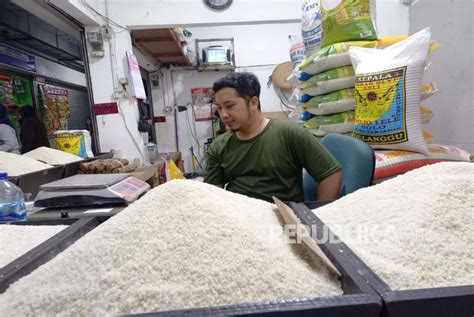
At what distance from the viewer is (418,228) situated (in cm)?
46

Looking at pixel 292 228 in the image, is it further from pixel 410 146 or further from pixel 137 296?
pixel 410 146

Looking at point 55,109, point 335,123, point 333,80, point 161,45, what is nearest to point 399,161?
point 335,123

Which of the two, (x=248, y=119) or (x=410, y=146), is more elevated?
(x=248, y=119)

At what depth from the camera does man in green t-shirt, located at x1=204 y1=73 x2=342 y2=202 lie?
1.39m

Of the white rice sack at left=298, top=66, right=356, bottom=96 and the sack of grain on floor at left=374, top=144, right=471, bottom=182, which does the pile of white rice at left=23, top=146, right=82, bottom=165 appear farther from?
the sack of grain on floor at left=374, top=144, right=471, bottom=182

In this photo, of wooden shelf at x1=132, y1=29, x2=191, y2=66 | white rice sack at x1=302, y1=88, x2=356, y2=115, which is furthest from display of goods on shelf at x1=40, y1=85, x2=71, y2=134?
white rice sack at x1=302, y1=88, x2=356, y2=115

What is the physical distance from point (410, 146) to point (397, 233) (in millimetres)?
1076

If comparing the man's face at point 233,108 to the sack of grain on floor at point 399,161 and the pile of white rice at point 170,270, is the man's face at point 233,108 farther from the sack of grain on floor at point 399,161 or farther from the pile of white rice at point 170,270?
the pile of white rice at point 170,270

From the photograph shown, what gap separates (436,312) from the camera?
1.09ft

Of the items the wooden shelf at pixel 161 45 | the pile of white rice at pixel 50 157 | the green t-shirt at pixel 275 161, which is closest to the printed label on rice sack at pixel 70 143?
the pile of white rice at pixel 50 157

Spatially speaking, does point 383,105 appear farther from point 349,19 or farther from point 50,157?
point 50,157

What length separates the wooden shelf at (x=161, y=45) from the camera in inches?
124

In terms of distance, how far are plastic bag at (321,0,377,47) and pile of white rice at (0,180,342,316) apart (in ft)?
4.91

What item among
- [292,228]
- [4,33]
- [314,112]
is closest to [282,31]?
[314,112]
